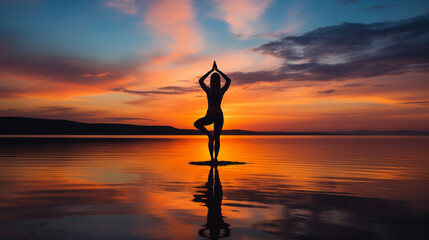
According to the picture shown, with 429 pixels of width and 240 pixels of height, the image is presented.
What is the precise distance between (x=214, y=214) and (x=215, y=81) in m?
9.73

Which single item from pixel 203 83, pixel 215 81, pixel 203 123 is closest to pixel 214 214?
pixel 203 123

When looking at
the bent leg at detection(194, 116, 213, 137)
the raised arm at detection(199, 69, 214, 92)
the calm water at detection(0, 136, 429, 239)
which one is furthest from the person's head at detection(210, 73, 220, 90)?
the calm water at detection(0, 136, 429, 239)

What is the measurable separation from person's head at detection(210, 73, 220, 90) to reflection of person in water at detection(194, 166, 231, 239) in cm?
643

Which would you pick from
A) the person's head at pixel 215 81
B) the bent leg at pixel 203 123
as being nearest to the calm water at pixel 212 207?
the bent leg at pixel 203 123

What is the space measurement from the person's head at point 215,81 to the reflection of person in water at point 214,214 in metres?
6.43

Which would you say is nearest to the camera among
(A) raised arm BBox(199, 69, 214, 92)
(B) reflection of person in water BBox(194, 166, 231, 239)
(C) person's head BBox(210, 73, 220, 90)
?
(B) reflection of person in water BBox(194, 166, 231, 239)

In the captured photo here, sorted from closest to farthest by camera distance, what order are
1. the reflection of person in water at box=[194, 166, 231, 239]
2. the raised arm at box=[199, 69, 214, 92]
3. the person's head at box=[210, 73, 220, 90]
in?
the reflection of person in water at box=[194, 166, 231, 239]
the person's head at box=[210, 73, 220, 90]
the raised arm at box=[199, 69, 214, 92]

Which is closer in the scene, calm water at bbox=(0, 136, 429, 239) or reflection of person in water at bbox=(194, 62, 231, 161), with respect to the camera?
calm water at bbox=(0, 136, 429, 239)

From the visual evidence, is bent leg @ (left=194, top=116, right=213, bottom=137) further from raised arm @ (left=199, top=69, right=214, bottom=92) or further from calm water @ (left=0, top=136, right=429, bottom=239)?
calm water @ (left=0, top=136, right=429, bottom=239)

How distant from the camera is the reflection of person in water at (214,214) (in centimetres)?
460

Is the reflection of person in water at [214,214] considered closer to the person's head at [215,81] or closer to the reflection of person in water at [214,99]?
the reflection of person in water at [214,99]

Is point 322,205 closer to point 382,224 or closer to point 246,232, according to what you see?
point 382,224

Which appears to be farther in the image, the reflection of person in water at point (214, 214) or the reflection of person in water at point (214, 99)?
the reflection of person in water at point (214, 99)

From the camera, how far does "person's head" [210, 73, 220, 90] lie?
48.8ft
